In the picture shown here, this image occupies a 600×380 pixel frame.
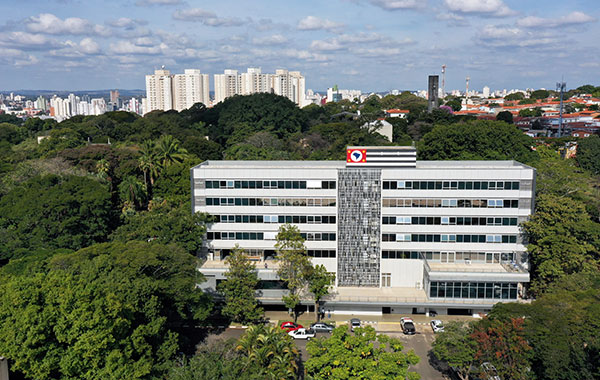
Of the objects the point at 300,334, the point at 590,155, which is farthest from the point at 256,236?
the point at 590,155

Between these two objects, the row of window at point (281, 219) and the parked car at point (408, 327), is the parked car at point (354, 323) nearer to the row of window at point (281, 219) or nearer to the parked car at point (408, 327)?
the parked car at point (408, 327)

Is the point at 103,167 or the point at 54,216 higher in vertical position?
the point at 103,167

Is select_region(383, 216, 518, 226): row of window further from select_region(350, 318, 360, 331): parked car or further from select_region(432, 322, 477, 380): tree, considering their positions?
select_region(432, 322, 477, 380): tree

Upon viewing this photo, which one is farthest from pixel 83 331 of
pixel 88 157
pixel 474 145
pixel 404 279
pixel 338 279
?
pixel 474 145

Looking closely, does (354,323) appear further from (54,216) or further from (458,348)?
(54,216)

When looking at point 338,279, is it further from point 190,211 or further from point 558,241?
point 558,241
